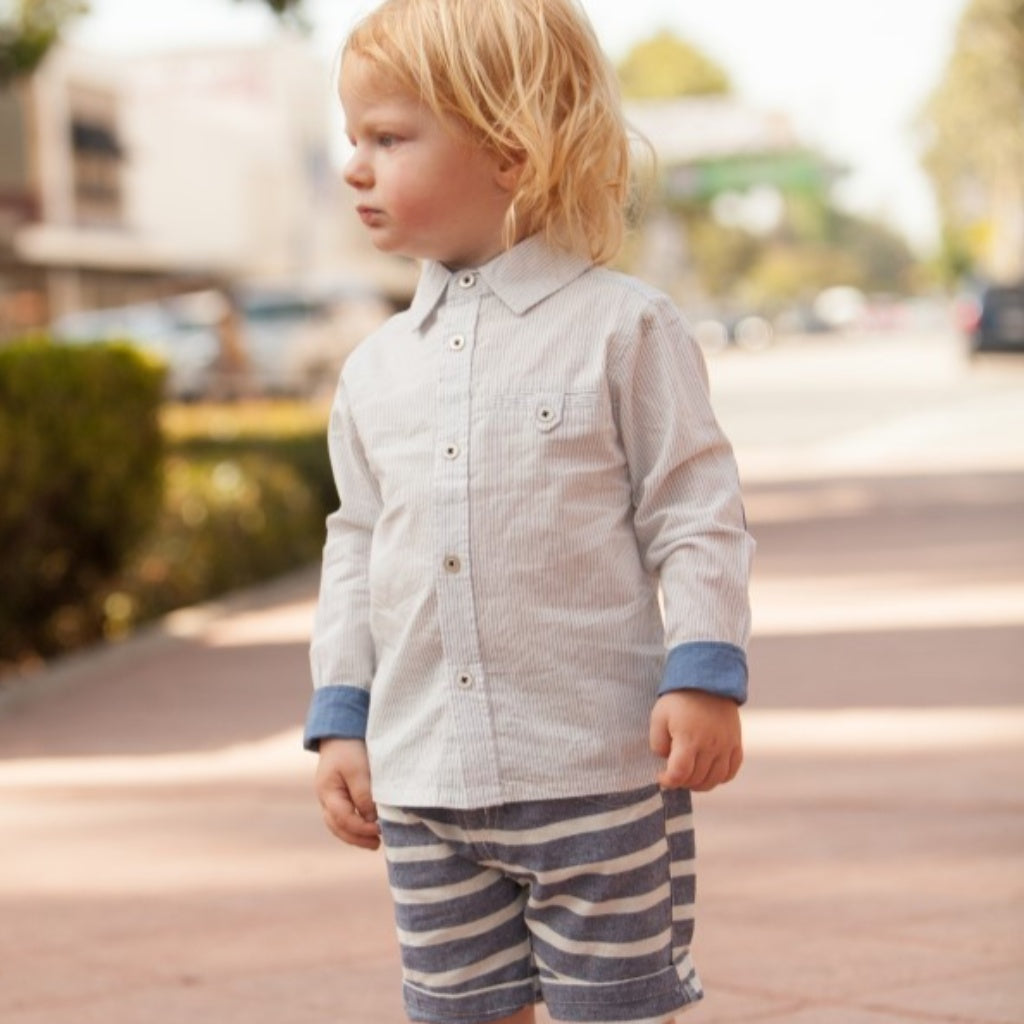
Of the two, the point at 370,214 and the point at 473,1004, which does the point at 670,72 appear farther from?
the point at 473,1004

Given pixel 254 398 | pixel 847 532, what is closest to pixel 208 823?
pixel 847 532

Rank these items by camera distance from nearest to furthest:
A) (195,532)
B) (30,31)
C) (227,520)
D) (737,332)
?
(195,532), (227,520), (30,31), (737,332)

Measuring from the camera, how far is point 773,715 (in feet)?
21.6

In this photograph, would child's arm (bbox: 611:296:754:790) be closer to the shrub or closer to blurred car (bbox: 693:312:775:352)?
the shrub

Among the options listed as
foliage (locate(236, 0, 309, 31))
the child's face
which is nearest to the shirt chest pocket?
the child's face

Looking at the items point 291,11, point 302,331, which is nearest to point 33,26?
point 291,11

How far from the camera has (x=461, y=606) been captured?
2.51 m

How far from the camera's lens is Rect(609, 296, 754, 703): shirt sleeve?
2467 millimetres

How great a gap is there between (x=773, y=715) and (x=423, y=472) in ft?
13.6

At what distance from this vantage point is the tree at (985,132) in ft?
154

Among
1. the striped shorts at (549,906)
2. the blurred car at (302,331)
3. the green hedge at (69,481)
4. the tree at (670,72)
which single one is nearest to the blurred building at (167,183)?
the blurred car at (302,331)

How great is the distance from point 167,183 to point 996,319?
95.2ft

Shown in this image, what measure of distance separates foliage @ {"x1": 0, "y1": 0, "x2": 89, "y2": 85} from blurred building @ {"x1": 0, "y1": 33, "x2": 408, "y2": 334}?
87.2 feet

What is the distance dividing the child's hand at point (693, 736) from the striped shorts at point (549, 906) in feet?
0.35
